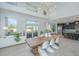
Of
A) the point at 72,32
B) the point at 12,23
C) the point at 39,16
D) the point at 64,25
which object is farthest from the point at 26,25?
the point at 72,32

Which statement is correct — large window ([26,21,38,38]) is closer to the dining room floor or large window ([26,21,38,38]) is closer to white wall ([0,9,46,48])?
white wall ([0,9,46,48])

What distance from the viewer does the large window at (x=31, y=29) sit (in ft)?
24.5

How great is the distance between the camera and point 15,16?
6.46m

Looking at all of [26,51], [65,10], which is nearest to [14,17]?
[26,51]

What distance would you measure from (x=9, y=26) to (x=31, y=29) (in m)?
2.45

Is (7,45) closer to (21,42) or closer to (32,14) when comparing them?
(21,42)

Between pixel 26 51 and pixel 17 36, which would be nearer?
pixel 26 51

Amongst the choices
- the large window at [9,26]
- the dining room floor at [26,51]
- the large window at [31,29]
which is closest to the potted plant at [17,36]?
the large window at [9,26]

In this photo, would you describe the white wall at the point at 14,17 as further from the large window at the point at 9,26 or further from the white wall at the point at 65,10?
the white wall at the point at 65,10

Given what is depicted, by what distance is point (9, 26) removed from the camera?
589 centimetres

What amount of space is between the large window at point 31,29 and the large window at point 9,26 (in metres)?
1.60

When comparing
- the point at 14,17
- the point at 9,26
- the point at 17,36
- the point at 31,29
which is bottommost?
the point at 17,36

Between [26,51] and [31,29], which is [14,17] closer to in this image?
[31,29]

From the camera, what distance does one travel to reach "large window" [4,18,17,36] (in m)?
5.75
